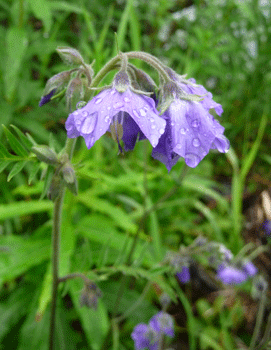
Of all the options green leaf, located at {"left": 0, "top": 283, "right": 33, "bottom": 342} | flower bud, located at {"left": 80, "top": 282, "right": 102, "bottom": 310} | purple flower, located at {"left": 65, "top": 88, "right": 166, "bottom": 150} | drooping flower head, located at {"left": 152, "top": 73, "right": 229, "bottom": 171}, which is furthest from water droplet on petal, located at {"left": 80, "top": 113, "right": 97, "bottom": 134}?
green leaf, located at {"left": 0, "top": 283, "right": 33, "bottom": 342}

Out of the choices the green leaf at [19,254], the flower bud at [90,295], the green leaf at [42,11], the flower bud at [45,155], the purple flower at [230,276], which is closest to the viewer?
the flower bud at [45,155]

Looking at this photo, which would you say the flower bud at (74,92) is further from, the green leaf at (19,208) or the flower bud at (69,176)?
the green leaf at (19,208)

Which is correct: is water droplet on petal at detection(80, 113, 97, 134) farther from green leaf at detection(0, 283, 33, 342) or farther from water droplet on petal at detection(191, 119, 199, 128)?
green leaf at detection(0, 283, 33, 342)

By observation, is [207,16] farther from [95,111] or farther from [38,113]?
[95,111]

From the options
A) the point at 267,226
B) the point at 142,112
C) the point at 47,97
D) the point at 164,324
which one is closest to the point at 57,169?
the point at 47,97

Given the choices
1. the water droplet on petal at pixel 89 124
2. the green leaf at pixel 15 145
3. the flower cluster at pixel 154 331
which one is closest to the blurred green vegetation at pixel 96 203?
the green leaf at pixel 15 145

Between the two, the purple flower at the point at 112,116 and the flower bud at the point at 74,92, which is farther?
the flower bud at the point at 74,92
